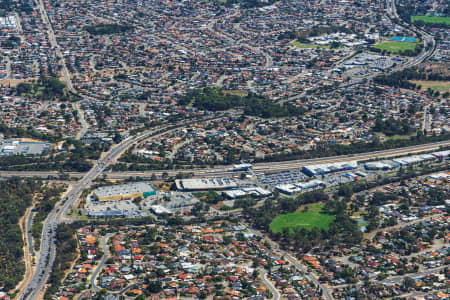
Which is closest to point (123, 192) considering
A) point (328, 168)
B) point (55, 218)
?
point (55, 218)

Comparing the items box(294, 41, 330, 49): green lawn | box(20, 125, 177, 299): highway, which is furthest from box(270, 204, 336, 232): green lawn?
box(294, 41, 330, 49): green lawn

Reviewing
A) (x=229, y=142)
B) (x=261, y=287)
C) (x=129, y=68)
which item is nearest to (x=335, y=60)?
(x=129, y=68)

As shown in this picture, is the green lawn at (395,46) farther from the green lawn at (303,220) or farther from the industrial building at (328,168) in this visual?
the green lawn at (303,220)

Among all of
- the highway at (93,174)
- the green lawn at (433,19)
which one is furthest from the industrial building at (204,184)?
the green lawn at (433,19)

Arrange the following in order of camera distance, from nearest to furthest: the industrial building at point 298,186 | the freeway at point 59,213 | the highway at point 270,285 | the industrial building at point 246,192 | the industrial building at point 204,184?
the highway at point 270,285, the freeway at point 59,213, the industrial building at point 246,192, the industrial building at point 204,184, the industrial building at point 298,186

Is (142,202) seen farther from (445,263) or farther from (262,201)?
(445,263)

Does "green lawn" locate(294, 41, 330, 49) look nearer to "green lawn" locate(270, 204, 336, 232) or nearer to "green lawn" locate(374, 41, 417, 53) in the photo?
"green lawn" locate(374, 41, 417, 53)
